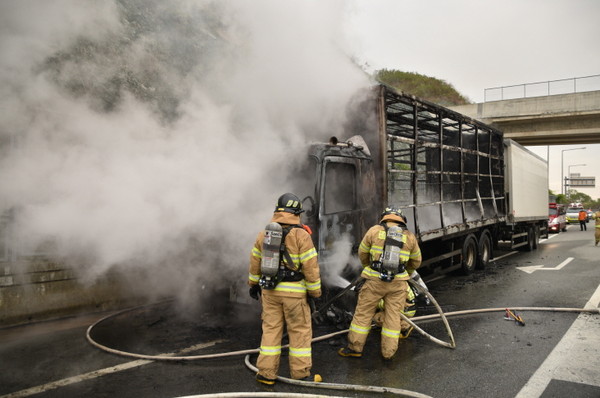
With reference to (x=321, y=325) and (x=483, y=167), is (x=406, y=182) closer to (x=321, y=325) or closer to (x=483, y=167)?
(x=321, y=325)

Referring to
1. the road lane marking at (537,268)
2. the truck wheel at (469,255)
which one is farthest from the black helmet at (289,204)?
the road lane marking at (537,268)

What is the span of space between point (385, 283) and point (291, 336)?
3.72 ft

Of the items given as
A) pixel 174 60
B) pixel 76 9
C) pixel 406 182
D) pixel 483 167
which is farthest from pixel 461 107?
pixel 76 9

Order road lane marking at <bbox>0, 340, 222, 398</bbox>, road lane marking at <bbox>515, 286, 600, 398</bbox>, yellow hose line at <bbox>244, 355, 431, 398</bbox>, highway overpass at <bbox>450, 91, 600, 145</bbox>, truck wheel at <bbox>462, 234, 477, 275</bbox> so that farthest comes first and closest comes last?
A: highway overpass at <bbox>450, 91, 600, 145</bbox>
truck wheel at <bbox>462, 234, 477, 275</bbox>
road lane marking at <bbox>515, 286, 600, 398</bbox>
road lane marking at <bbox>0, 340, 222, 398</bbox>
yellow hose line at <bbox>244, 355, 431, 398</bbox>

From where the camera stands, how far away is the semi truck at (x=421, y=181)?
5.11m

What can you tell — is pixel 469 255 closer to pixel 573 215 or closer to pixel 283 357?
pixel 283 357

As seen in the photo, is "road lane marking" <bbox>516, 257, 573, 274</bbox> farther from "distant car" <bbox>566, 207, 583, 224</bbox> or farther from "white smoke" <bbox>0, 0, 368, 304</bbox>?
"distant car" <bbox>566, 207, 583, 224</bbox>

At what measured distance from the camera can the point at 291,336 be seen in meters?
3.53

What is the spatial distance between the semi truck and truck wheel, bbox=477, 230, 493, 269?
0.02 meters

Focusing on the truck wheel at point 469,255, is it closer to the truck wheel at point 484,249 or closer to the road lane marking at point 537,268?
the truck wheel at point 484,249

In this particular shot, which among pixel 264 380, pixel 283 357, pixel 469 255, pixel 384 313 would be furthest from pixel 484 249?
pixel 264 380

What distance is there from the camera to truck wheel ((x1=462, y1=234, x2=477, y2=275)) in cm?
860

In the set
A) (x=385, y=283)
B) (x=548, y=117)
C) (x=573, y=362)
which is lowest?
(x=573, y=362)

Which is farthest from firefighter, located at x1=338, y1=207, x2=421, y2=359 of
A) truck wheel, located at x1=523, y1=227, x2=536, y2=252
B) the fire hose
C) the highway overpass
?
the highway overpass
